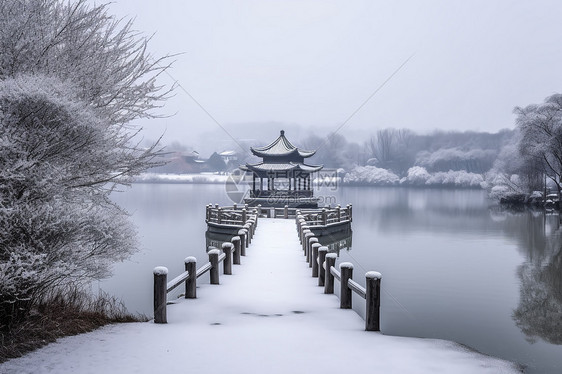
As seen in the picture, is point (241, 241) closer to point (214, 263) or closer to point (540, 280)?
point (214, 263)

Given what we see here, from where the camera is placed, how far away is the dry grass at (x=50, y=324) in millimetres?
6148

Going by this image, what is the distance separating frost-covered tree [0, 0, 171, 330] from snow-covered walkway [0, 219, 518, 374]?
1031mm

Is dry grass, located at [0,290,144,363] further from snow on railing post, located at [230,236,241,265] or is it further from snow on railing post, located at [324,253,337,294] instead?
snow on railing post, located at [230,236,241,265]

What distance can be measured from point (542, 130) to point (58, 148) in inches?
2151

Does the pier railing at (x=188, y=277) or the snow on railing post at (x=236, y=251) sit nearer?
the pier railing at (x=188, y=277)

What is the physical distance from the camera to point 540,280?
20.7 m

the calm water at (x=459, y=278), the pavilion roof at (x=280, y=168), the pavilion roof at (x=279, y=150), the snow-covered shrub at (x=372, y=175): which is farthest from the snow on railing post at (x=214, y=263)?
the snow-covered shrub at (x=372, y=175)

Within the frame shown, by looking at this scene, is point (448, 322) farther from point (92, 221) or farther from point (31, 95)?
point (31, 95)

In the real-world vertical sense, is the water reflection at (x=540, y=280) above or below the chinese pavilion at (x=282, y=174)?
below

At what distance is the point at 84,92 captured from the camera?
7414mm

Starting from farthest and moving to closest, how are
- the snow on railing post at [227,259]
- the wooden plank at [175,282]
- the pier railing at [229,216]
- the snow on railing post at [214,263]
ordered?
1. the pier railing at [229,216]
2. the snow on railing post at [227,259]
3. the snow on railing post at [214,263]
4. the wooden plank at [175,282]

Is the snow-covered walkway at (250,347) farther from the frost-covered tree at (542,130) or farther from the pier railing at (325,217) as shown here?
the frost-covered tree at (542,130)

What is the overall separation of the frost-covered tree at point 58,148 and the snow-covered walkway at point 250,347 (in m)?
1.03

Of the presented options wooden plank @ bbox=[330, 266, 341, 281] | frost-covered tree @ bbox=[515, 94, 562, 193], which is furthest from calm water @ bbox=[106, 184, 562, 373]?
frost-covered tree @ bbox=[515, 94, 562, 193]
